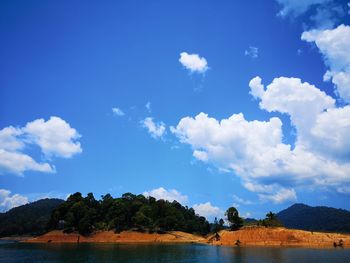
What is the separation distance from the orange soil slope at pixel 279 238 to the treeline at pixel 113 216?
44931mm

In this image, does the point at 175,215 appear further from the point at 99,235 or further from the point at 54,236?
the point at 54,236

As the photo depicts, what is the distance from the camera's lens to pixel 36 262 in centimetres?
6500

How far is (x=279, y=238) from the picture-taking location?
115438 millimetres

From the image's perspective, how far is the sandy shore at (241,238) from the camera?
109438mm

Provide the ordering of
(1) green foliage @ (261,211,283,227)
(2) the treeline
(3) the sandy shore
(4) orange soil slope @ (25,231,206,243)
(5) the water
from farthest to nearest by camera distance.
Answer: (2) the treeline, (4) orange soil slope @ (25,231,206,243), (1) green foliage @ (261,211,283,227), (3) the sandy shore, (5) the water

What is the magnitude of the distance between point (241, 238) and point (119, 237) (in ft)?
208

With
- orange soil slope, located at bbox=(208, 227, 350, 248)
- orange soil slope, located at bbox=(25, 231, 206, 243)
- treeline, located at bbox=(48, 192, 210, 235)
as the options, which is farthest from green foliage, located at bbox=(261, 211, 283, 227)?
treeline, located at bbox=(48, 192, 210, 235)

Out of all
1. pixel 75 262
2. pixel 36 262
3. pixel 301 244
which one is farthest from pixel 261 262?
pixel 301 244

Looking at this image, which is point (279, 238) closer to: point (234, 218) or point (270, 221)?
point (270, 221)

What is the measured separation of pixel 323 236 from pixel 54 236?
121 metres

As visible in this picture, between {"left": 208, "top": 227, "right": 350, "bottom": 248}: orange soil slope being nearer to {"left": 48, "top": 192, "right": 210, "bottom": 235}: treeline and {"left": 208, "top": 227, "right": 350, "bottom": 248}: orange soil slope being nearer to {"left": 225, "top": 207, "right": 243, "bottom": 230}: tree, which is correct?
{"left": 225, "top": 207, "right": 243, "bottom": 230}: tree

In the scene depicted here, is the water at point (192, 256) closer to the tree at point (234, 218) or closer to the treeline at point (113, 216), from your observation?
the tree at point (234, 218)

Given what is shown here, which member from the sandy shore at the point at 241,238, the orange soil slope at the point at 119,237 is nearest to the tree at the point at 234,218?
the sandy shore at the point at 241,238

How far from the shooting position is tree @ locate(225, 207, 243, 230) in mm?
133875
